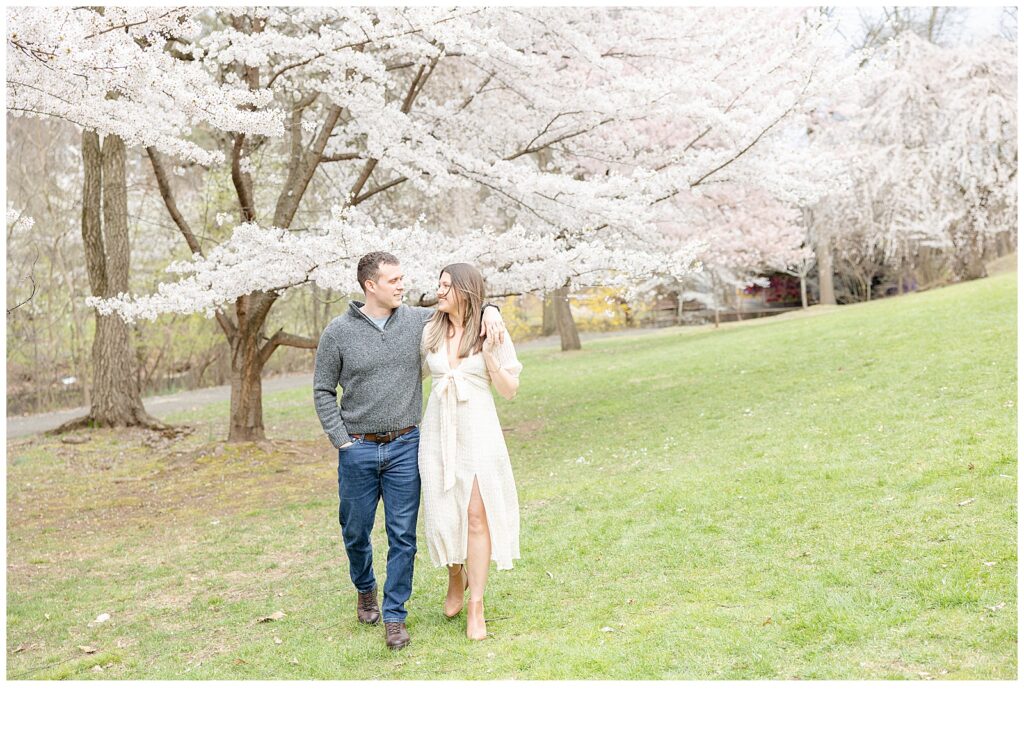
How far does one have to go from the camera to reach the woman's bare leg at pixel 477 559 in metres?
4.34

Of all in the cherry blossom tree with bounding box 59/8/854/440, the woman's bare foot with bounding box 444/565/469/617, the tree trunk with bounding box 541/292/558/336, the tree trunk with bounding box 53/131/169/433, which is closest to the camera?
the woman's bare foot with bounding box 444/565/469/617

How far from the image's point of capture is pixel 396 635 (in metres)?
4.29

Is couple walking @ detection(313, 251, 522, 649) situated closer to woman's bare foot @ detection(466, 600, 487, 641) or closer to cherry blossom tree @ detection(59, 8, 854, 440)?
woman's bare foot @ detection(466, 600, 487, 641)

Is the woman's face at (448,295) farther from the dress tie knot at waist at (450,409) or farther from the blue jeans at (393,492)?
the blue jeans at (393,492)

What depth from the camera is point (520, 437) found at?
437 inches

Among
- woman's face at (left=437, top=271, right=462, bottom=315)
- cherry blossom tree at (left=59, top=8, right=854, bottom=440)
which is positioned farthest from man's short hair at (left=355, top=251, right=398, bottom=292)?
cherry blossom tree at (left=59, top=8, right=854, bottom=440)

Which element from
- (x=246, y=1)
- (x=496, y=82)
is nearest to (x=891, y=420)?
(x=496, y=82)

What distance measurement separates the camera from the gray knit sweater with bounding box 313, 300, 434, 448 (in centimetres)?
432

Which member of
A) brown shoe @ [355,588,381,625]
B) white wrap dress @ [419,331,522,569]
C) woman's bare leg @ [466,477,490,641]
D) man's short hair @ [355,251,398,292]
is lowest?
brown shoe @ [355,588,381,625]

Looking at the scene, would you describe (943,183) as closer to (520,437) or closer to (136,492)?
(520,437)

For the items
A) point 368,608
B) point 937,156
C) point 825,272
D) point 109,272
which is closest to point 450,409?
point 368,608

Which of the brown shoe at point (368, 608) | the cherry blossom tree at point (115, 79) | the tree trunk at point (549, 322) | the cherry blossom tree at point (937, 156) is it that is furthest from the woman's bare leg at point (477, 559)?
the tree trunk at point (549, 322)

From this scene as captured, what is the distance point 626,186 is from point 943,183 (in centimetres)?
1337

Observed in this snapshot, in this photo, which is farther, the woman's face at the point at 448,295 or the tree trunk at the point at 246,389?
the tree trunk at the point at 246,389
